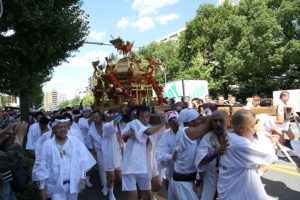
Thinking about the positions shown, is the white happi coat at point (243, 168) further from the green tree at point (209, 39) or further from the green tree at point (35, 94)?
the green tree at point (209, 39)

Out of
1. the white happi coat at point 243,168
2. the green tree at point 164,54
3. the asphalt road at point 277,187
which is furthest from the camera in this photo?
the green tree at point 164,54

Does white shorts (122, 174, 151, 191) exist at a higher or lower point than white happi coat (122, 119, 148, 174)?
lower

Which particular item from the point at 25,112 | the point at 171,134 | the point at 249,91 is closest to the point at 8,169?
the point at 171,134

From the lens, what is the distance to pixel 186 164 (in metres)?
2.97

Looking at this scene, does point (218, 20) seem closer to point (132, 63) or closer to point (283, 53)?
point (283, 53)

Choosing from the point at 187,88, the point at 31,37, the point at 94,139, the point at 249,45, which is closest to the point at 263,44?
the point at 249,45

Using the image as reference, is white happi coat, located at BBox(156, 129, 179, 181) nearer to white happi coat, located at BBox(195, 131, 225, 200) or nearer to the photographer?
white happi coat, located at BBox(195, 131, 225, 200)

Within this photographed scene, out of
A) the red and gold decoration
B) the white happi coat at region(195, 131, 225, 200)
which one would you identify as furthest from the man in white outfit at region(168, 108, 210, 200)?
the red and gold decoration

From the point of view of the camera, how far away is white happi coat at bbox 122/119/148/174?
3.84 metres

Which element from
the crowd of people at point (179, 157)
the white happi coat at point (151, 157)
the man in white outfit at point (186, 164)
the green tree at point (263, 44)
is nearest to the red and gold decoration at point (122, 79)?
the crowd of people at point (179, 157)

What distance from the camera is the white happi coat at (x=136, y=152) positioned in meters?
3.84

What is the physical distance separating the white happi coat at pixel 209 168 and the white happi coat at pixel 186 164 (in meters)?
0.14

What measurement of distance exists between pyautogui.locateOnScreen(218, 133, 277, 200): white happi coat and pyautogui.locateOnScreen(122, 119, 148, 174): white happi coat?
1567 millimetres

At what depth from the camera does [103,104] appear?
22.6 ft
